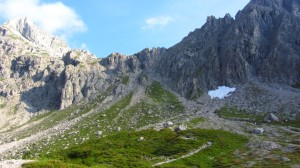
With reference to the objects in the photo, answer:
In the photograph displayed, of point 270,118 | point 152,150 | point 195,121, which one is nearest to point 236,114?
point 270,118

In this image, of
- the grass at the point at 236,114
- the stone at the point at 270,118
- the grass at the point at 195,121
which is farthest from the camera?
the grass at the point at 236,114

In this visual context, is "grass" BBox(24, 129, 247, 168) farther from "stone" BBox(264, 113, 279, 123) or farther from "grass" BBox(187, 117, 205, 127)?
"stone" BBox(264, 113, 279, 123)

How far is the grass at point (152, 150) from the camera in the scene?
275 ft

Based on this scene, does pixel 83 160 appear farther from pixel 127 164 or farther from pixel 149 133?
pixel 149 133

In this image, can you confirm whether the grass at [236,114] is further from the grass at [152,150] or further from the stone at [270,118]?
the grass at [152,150]

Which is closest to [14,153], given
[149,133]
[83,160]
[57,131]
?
[57,131]

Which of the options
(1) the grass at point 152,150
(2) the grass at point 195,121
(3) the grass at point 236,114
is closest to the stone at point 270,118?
(3) the grass at point 236,114

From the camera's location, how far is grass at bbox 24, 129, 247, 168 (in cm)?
8388

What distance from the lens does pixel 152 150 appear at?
100 m

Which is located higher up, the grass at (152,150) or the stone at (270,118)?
the stone at (270,118)

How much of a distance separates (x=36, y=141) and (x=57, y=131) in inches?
651

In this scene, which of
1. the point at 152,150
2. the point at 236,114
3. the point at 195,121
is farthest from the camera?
the point at 236,114

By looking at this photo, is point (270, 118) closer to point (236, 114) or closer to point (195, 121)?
point (236, 114)

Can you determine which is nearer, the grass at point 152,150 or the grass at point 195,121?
the grass at point 152,150
